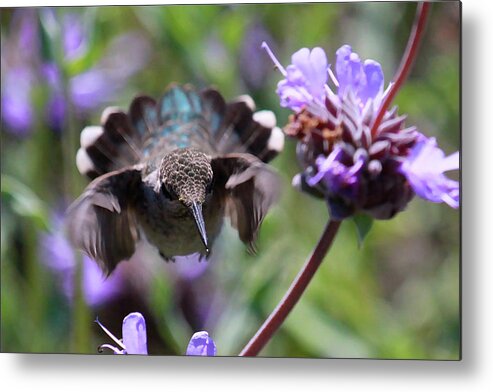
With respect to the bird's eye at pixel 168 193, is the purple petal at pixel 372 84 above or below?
above

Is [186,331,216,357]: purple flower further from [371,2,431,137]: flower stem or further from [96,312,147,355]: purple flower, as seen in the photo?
[371,2,431,137]: flower stem

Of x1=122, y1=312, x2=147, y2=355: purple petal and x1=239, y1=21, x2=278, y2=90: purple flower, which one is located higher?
x1=239, y1=21, x2=278, y2=90: purple flower

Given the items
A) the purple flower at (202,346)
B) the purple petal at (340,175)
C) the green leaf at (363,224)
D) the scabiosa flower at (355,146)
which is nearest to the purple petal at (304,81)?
the scabiosa flower at (355,146)

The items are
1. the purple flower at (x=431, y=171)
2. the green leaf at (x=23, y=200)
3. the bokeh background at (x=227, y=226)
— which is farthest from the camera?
the green leaf at (x=23, y=200)

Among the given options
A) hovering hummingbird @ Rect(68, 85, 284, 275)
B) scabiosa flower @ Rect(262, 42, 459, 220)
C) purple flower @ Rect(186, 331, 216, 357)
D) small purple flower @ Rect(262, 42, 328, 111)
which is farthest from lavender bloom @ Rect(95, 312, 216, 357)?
small purple flower @ Rect(262, 42, 328, 111)

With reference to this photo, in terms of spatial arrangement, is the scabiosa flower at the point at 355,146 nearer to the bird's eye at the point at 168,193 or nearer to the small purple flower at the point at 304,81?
the small purple flower at the point at 304,81

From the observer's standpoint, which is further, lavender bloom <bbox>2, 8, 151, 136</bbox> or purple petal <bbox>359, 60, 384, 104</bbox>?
lavender bloom <bbox>2, 8, 151, 136</bbox>

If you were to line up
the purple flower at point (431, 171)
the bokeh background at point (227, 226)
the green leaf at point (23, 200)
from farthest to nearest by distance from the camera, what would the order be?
the green leaf at point (23, 200) < the bokeh background at point (227, 226) < the purple flower at point (431, 171)

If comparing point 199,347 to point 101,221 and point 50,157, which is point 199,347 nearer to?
point 101,221
